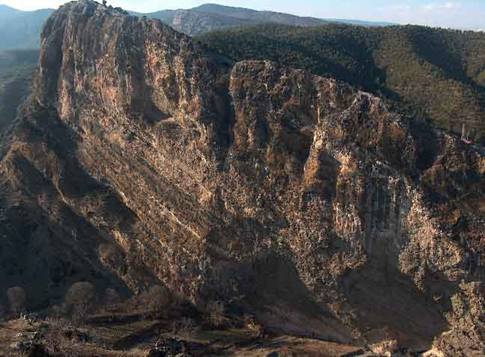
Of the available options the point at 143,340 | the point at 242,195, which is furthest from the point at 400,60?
the point at 143,340

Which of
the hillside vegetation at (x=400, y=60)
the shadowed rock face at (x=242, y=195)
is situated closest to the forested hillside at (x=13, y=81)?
the shadowed rock face at (x=242, y=195)

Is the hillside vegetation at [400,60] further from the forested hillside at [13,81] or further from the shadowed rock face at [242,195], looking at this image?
the forested hillside at [13,81]

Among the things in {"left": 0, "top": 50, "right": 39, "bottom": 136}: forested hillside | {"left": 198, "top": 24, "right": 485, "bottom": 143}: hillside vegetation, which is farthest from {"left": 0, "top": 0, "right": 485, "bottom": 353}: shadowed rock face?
{"left": 0, "top": 50, "right": 39, "bottom": 136}: forested hillside

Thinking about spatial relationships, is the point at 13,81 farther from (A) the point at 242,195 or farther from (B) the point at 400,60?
(A) the point at 242,195

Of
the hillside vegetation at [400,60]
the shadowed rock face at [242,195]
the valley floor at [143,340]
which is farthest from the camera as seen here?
the hillside vegetation at [400,60]

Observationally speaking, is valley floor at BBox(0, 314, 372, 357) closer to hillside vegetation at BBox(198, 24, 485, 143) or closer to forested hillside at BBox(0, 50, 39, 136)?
hillside vegetation at BBox(198, 24, 485, 143)

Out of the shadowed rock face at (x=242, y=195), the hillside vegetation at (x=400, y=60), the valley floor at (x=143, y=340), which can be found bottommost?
the valley floor at (x=143, y=340)

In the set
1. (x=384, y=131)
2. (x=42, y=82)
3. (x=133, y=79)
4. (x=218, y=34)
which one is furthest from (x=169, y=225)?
(x=218, y=34)
